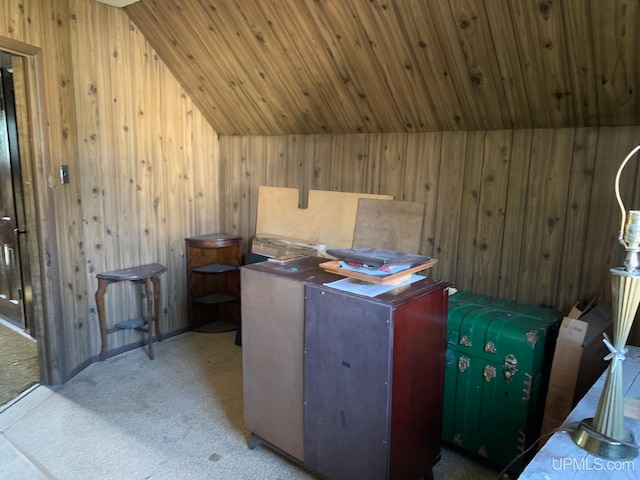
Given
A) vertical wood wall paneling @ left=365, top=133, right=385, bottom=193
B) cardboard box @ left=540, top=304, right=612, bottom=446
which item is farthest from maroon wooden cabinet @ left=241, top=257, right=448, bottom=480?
vertical wood wall paneling @ left=365, top=133, right=385, bottom=193

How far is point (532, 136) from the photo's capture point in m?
2.37

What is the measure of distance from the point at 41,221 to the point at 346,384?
217 cm

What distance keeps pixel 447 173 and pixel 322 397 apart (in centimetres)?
152

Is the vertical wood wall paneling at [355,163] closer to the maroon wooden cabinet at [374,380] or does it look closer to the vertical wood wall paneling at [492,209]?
the vertical wood wall paneling at [492,209]

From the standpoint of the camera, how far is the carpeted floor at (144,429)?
2.16m

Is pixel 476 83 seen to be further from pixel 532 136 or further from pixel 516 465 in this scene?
pixel 516 465

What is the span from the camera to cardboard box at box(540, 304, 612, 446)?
185 cm

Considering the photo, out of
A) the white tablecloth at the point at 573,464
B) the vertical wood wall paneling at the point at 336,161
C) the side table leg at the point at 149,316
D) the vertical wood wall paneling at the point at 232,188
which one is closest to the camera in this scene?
the white tablecloth at the point at 573,464

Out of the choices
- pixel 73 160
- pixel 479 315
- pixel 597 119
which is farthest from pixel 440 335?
pixel 73 160

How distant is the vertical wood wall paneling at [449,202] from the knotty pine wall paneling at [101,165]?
2.15 meters

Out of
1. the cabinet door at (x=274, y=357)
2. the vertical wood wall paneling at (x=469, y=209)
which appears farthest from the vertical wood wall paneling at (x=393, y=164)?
the cabinet door at (x=274, y=357)

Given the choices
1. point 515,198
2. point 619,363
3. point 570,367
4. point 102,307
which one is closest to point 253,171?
point 102,307

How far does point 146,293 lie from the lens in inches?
130

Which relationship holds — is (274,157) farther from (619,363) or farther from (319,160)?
(619,363)
